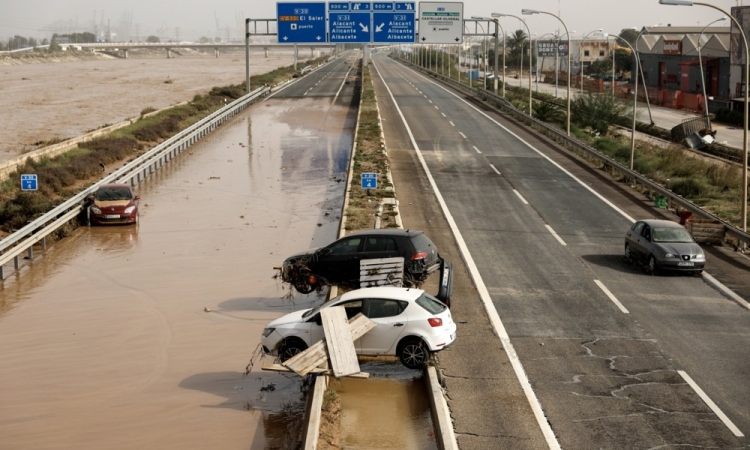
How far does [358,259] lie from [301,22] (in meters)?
51.4

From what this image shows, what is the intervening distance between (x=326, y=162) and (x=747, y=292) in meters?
29.3

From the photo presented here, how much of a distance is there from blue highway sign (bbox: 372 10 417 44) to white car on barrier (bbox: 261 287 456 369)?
5511 cm

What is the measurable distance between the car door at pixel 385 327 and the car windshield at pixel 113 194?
1868 cm

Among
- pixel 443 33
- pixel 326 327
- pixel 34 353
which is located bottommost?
pixel 34 353

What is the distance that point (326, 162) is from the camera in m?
48.8

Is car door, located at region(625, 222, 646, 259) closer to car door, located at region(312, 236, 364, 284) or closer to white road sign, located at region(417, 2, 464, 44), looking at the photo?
car door, located at region(312, 236, 364, 284)

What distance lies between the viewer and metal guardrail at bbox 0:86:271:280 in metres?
26.9

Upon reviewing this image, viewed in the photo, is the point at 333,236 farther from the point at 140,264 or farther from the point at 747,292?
the point at 747,292

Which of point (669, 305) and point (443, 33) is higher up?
point (443, 33)

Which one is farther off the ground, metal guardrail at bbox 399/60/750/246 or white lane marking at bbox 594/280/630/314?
metal guardrail at bbox 399/60/750/246

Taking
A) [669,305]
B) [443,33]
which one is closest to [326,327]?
[669,305]

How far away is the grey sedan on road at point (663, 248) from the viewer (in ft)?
77.4

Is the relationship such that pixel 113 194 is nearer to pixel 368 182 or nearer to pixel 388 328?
pixel 368 182

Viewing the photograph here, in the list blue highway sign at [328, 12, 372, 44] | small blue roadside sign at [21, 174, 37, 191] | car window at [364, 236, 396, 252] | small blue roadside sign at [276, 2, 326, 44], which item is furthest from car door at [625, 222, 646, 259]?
blue highway sign at [328, 12, 372, 44]
